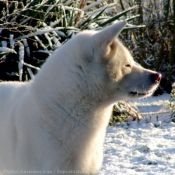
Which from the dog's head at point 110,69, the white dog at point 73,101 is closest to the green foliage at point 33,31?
the white dog at point 73,101

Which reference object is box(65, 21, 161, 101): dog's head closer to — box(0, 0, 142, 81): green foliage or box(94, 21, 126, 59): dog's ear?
box(94, 21, 126, 59): dog's ear

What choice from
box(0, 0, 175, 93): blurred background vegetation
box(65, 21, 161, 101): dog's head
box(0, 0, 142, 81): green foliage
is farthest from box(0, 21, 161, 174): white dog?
box(0, 0, 142, 81): green foliage

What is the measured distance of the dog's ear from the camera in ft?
10.3

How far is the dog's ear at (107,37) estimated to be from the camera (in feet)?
10.3

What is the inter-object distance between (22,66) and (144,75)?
3479mm

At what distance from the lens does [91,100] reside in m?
3.36

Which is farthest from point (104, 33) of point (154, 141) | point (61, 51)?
point (154, 141)

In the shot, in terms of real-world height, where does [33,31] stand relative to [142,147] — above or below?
above

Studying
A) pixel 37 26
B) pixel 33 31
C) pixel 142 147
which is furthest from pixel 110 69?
pixel 37 26

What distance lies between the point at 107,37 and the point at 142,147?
316 cm

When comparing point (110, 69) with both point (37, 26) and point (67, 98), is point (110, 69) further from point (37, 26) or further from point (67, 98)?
Answer: point (37, 26)

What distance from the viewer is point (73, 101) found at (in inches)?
133

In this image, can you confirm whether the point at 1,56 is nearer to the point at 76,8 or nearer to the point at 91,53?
the point at 76,8

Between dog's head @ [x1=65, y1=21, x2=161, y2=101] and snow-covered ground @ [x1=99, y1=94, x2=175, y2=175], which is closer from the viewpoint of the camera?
dog's head @ [x1=65, y1=21, x2=161, y2=101]
